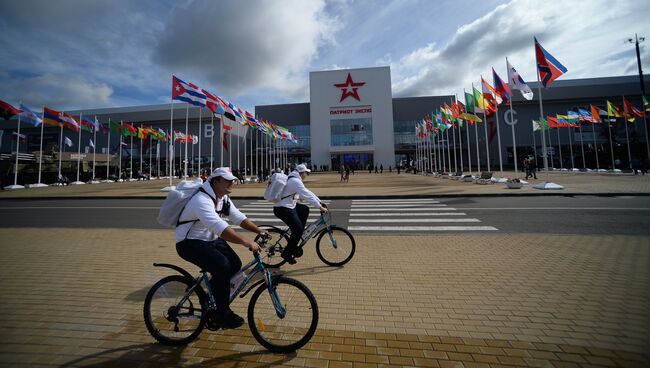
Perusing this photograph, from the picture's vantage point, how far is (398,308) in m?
3.62

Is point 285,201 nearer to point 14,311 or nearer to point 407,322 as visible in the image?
point 407,322

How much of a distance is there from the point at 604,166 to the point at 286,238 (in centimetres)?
6389

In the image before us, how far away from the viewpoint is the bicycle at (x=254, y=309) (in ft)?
9.25

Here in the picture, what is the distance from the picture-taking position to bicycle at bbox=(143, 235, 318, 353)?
9.25ft

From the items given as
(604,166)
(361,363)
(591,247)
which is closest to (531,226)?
(591,247)

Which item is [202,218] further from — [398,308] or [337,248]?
[337,248]

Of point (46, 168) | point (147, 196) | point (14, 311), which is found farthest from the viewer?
point (46, 168)

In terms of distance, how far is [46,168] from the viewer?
35375mm

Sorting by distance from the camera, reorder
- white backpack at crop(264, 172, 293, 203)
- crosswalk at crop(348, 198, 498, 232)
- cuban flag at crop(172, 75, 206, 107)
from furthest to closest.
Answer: cuban flag at crop(172, 75, 206, 107) → crosswalk at crop(348, 198, 498, 232) → white backpack at crop(264, 172, 293, 203)

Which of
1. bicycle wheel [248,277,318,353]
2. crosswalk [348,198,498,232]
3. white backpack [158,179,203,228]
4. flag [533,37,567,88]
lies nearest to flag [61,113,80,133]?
crosswalk [348,198,498,232]

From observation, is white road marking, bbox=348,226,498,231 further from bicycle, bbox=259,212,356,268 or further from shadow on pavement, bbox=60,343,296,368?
shadow on pavement, bbox=60,343,296,368

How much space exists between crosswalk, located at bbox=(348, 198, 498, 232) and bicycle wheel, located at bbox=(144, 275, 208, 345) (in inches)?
230

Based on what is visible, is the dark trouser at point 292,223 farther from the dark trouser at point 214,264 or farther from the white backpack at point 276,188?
the dark trouser at point 214,264

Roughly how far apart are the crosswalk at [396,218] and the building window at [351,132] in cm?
5562
